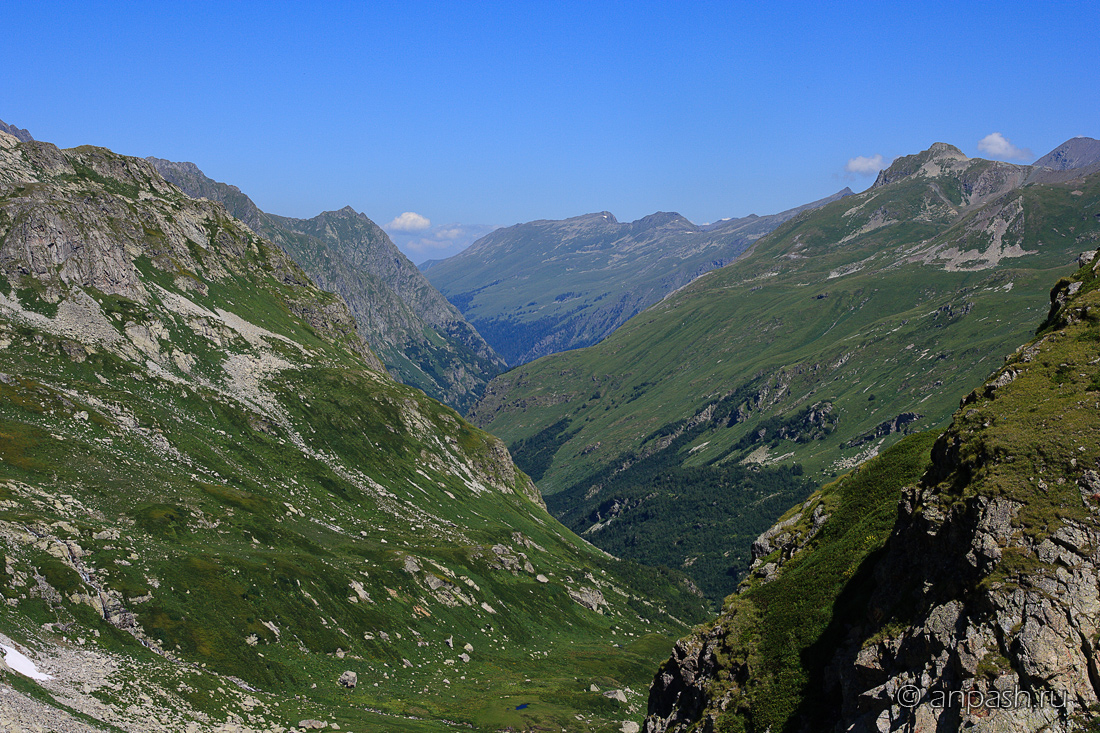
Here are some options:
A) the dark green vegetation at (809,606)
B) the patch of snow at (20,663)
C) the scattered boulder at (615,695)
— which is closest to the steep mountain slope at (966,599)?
the dark green vegetation at (809,606)

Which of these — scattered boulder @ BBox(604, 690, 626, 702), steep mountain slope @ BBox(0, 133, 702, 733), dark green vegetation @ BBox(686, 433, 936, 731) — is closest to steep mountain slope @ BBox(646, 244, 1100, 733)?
dark green vegetation @ BBox(686, 433, 936, 731)

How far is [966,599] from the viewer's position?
39.8 metres

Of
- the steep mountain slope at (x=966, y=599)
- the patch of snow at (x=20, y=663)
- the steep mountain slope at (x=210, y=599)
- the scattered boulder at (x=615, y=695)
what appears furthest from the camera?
the scattered boulder at (x=615, y=695)

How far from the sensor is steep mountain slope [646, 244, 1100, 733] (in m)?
36.3

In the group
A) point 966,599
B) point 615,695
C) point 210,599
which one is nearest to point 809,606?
point 966,599

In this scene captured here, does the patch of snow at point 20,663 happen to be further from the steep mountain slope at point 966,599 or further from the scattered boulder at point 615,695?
the scattered boulder at point 615,695

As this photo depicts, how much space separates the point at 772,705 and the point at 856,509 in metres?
23.6

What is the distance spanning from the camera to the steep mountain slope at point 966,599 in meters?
36.3

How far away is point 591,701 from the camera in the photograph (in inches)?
5856

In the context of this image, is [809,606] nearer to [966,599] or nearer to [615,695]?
[966,599]

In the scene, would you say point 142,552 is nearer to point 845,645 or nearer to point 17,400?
point 17,400

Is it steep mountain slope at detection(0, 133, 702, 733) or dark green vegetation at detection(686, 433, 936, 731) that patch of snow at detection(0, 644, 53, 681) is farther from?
dark green vegetation at detection(686, 433, 936, 731)

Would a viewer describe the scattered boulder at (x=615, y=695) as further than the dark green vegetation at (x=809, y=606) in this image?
Yes

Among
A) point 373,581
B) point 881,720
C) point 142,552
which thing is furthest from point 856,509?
point 373,581
